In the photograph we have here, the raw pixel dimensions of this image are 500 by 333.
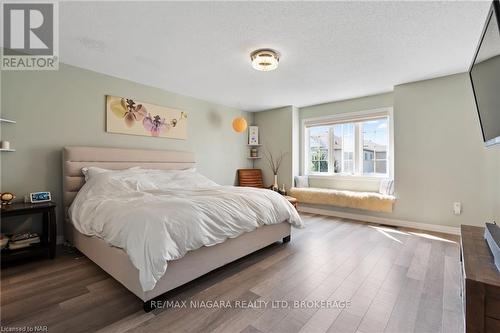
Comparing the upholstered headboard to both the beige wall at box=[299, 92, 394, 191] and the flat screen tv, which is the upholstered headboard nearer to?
the beige wall at box=[299, 92, 394, 191]

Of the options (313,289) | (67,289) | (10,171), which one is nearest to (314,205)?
(313,289)

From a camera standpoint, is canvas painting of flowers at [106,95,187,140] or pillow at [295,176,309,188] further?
pillow at [295,176,309,188]

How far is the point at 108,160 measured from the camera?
10.2ft

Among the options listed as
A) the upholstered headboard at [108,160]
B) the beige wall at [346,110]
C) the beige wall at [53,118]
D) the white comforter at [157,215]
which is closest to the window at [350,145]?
the beige wall at [346,110]

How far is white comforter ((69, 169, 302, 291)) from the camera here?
1.55 metres

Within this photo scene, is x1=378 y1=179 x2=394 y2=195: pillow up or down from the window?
down

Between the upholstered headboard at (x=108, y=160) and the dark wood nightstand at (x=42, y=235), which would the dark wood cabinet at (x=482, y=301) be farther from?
the upholstered headboard at (x=108, y=160)

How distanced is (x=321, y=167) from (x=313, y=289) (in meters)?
3.55

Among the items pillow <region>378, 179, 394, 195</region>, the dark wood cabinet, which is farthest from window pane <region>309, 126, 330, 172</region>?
the dark wood cabinet

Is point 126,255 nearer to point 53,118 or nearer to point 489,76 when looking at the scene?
point 53,118

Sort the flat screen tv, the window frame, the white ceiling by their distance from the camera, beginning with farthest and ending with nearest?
the window frame
the white ceiling
the flat screen tv

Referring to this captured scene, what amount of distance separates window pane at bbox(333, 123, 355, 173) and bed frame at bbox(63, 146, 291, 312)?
243 cm

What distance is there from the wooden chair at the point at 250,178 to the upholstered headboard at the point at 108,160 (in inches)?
56.9

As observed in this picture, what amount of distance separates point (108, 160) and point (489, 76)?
154 inches
